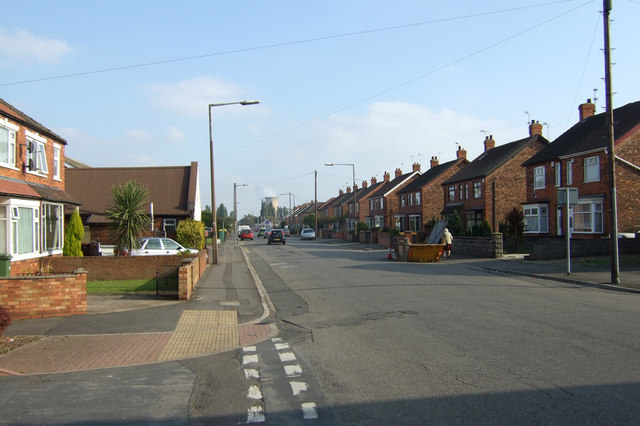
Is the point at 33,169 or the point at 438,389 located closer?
the point at 438,389

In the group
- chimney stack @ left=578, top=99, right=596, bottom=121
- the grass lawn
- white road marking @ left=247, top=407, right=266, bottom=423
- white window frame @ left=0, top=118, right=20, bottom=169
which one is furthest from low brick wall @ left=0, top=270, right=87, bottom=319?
chimney stack @ left=578, top=99, right=596, bottom=121

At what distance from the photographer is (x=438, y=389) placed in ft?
18.5

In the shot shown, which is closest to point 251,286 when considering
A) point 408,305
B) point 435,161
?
point 408,305

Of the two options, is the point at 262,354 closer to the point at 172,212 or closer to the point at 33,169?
the point at 33,169

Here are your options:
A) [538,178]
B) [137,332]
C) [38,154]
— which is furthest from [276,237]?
[137,332]

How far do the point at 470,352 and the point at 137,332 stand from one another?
19.3 feet

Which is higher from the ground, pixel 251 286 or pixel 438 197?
pixel 438 197

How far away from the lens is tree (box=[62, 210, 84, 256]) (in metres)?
20.9

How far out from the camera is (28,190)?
1784 cm

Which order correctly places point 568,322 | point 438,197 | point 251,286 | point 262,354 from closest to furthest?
point 262,354 < point 568,322 < point 251,286 < point 438,197

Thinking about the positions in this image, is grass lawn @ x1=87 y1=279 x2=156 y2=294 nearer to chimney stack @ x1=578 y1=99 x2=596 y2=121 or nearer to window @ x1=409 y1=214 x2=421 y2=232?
chimney stack @ x1=578 y1=99 x2=596 y2=121

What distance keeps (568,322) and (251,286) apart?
10.2 meters

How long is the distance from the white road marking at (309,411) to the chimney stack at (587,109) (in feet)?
122

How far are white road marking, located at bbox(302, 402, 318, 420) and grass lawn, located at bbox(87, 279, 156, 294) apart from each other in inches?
416
